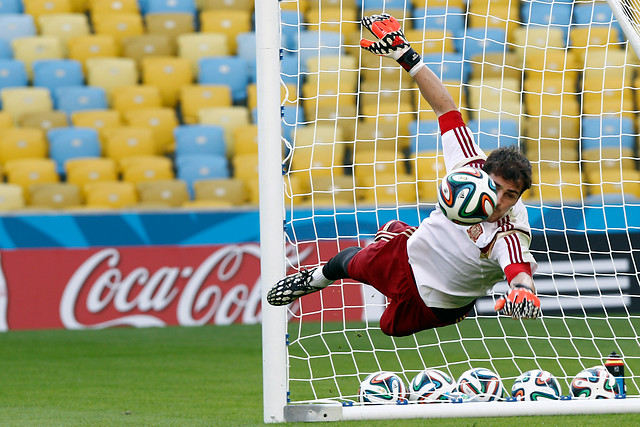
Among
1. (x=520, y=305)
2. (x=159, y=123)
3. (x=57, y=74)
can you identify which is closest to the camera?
(x=520, y=305)

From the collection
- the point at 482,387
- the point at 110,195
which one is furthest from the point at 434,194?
the point at 482,387

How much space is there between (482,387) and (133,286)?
483 centimetres

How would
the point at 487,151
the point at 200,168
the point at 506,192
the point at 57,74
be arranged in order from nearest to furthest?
the point at 506,192 < the point at 487,151 < the point at 200,168 < the point at 57,74

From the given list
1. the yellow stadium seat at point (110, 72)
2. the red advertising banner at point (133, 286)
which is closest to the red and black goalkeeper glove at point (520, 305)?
the red advertising banner at point (133, 286)

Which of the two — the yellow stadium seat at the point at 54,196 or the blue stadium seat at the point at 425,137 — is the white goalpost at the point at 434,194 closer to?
the blue stadium seat at the point at 425,137

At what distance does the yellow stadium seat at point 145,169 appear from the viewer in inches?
451

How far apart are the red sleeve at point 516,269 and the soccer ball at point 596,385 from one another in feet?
4.82

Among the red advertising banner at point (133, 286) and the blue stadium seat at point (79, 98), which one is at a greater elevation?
the blue stadium seat at point (79, 98)

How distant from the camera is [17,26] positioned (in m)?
13.4

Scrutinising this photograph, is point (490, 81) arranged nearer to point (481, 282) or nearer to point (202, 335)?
point (202, 335)

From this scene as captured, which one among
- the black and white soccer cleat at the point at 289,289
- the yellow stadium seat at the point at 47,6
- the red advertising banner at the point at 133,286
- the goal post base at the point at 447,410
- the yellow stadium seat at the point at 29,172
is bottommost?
the red advertising banner at the point at 133,286

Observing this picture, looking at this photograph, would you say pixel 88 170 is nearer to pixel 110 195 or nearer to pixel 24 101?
pixel 110 195

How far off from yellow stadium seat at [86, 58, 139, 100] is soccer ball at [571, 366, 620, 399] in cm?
835

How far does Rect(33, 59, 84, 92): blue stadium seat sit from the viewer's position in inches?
500
